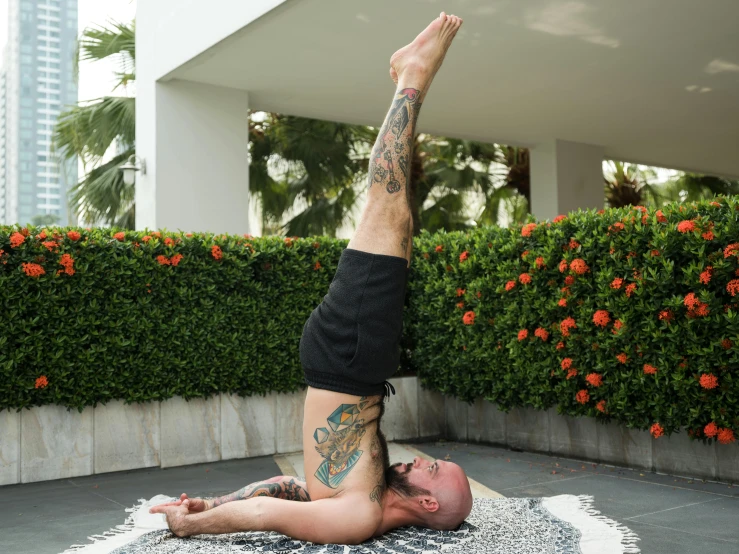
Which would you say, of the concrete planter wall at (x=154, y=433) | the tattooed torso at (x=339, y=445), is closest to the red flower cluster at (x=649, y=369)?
the tattooed torso at (x=339, y=445)

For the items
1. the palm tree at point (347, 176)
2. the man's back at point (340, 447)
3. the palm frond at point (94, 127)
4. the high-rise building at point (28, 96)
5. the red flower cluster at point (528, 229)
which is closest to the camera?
the man's back at point (340, 447)

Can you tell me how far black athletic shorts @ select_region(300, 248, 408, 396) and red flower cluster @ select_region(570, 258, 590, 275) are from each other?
2283 mm

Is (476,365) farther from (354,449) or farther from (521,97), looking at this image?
(521,97)

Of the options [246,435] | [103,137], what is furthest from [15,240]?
[103,137]

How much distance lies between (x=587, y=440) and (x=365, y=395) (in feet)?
9.52

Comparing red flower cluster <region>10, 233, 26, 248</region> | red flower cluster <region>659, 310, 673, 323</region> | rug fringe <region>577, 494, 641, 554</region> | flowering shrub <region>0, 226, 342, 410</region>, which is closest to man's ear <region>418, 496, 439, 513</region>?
rug fringe <region>577, 494, 641, 554</region>

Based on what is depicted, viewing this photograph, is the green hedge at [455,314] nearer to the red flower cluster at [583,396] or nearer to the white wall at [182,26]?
the red flower cluster at [583,396]

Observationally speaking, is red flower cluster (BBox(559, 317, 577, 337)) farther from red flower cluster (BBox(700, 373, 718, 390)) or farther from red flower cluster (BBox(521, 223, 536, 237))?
red flower cluster (BBox(700, 373, 718, 390))

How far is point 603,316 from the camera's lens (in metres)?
4.81

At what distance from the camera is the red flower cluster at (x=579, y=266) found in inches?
194

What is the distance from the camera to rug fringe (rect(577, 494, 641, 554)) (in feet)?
10.2

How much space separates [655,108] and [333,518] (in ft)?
27.3

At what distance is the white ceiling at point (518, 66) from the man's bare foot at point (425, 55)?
319 centimetres

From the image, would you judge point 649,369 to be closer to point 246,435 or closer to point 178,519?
point 178,519
